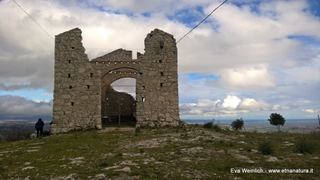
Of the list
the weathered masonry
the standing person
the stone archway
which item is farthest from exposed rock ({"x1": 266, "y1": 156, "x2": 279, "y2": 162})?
the standing person

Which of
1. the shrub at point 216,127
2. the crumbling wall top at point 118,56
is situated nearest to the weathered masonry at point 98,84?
the crumbling wall top at point 118,56

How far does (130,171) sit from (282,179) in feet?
14.3

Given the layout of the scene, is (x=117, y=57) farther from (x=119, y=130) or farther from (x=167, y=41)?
(x=119, y=130)

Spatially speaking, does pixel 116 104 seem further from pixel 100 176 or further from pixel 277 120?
pixel 100 176

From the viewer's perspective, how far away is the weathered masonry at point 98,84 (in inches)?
1033

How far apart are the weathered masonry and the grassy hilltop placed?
6231mm

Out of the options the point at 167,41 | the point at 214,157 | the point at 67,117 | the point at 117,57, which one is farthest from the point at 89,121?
the point at 214,157

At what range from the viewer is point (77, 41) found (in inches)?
1054

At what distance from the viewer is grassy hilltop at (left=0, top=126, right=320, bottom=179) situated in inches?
478

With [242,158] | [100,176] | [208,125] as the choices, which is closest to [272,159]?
[242,158]

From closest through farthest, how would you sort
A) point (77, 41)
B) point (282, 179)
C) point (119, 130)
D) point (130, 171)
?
point (282, 179) → point (130, 171) → point (119, 130) → point (77, 41)

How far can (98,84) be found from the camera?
2644 cm

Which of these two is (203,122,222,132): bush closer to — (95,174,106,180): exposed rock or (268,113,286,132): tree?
(268,113,286,132): tree

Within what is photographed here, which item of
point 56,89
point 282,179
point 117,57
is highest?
point 117,57
